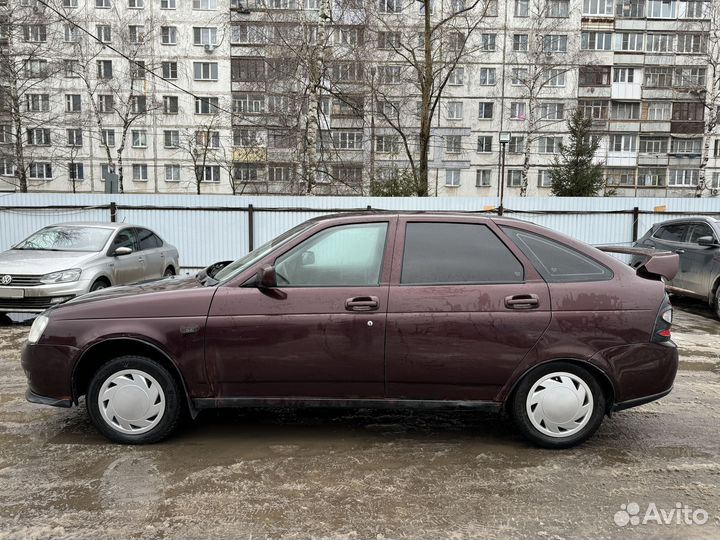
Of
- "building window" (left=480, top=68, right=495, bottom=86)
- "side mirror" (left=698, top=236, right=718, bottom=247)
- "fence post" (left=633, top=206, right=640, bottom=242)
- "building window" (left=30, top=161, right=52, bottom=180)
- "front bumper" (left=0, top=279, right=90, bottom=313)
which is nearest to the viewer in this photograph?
"front bumper" (left=0, top=279, right=90, bottom=313)

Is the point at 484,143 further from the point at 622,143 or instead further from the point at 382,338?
the point at 382,338

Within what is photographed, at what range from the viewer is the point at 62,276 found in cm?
752

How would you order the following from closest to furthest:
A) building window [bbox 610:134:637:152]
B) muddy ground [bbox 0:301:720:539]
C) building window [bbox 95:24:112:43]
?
muddy ground [bbox 0:301:720:539], building window [bbox 95:24:112:43], building window [bbox 610:134:637:152]

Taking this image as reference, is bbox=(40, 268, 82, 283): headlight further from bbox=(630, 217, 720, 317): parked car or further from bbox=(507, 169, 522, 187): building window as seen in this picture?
bbox=(507, 169, 522, 187): building window

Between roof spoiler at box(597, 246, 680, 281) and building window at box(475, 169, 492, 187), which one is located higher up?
building window at box(475, 169, 492, 187)

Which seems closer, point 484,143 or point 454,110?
point 454,110

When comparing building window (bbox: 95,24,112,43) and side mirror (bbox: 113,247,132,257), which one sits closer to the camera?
side mirror (bbox: 113,247,132,257)

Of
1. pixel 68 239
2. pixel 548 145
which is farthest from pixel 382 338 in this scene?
pixel 548 145

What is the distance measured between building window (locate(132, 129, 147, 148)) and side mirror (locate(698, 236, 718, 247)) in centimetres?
4419

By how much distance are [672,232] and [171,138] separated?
42288mm

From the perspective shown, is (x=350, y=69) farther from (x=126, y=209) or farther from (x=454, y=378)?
(x=454, y=378)

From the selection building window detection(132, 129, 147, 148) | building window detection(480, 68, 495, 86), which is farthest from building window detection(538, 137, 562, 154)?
building window detection(132, 129, 147, 148)

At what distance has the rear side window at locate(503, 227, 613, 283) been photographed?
3.68 m

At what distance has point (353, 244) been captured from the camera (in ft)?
12.3
